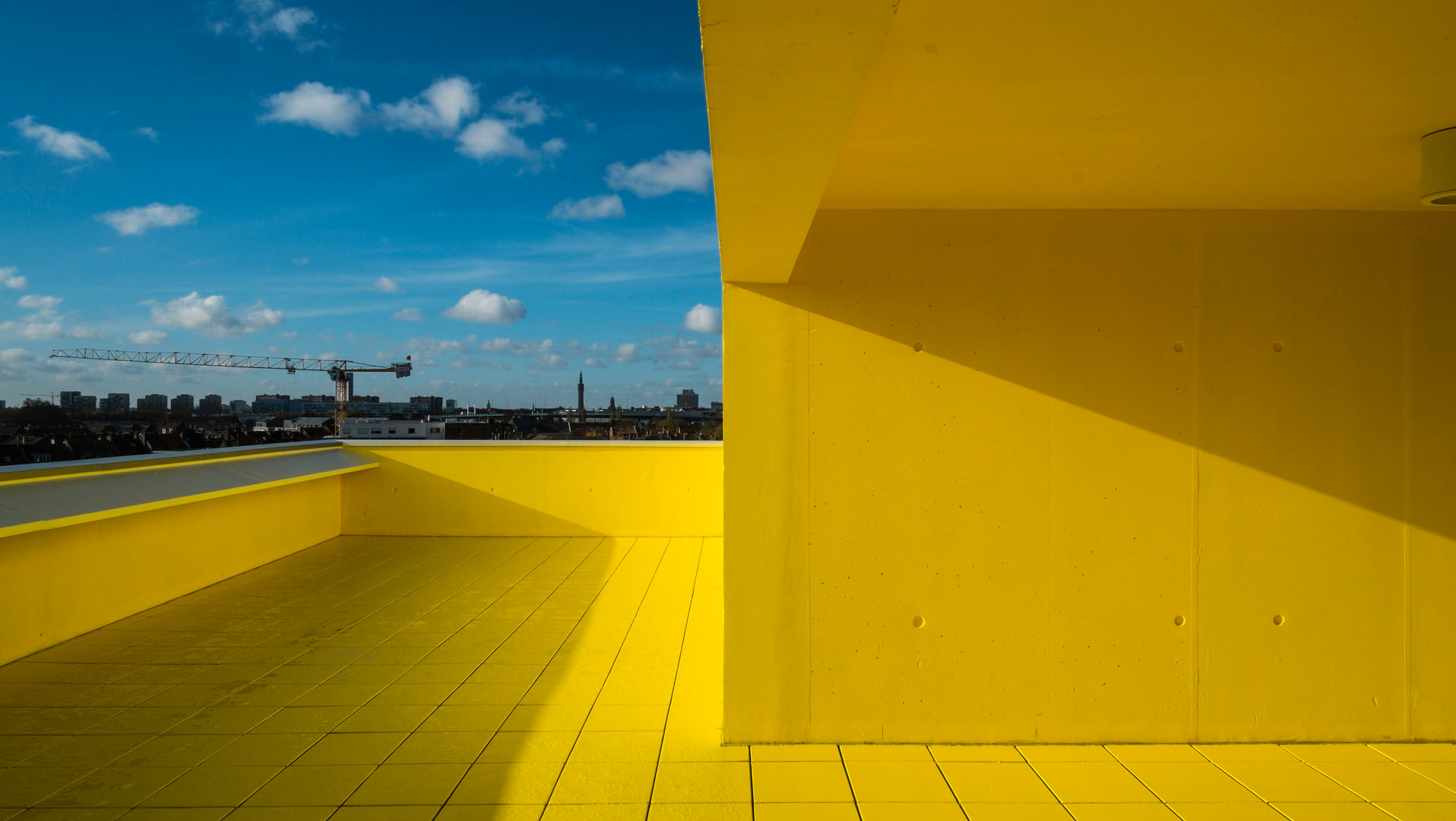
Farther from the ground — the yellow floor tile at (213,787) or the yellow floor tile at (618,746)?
the yellow floor tile at (213,787)

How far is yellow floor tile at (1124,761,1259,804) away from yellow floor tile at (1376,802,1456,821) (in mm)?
391

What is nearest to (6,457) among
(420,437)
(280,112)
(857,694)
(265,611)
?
(265,611)

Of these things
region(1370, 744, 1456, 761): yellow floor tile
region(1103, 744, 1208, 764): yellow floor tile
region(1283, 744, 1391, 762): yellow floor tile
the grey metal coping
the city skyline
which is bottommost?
region(1370, 744, 1456, 761): yellow floor tile

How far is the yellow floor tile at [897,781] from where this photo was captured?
213cm

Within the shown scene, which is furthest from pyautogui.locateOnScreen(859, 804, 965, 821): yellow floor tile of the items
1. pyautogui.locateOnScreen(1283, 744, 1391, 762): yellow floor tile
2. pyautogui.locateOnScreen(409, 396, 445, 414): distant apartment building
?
pyautogui.locateOnScreen(409, 396, 445, 414): distant apartment building

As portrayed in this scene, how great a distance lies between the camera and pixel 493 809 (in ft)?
6.71

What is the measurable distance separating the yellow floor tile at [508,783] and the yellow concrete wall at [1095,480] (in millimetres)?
710

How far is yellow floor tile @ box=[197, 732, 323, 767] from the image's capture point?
7.63ft

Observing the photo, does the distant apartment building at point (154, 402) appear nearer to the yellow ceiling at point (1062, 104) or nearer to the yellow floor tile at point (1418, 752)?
the yellow ceiling at point (1062, 104)

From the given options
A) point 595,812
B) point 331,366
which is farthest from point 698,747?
point 331,366

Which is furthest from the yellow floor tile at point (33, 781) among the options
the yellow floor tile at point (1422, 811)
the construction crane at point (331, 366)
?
the construction crane at point (331, 366)

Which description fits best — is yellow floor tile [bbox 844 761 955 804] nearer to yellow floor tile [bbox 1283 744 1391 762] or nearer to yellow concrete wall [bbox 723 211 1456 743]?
yellow concrete wall [bbox 723 211 1456 743]

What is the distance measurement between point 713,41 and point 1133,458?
7.96ft

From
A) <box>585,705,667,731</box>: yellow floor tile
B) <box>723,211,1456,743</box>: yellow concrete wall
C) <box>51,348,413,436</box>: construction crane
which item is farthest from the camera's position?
<box>51,348,413,436</box>: construction crane
